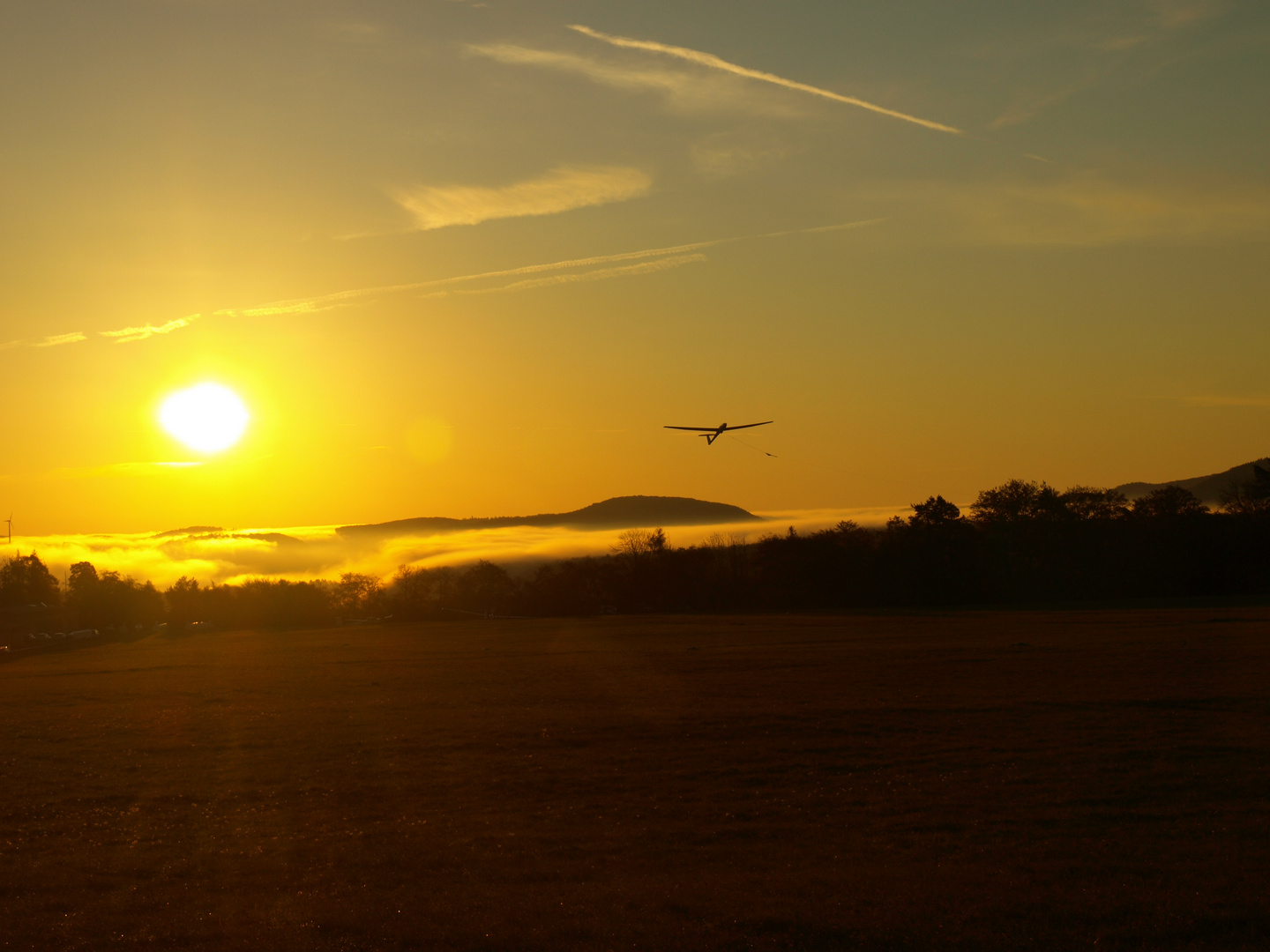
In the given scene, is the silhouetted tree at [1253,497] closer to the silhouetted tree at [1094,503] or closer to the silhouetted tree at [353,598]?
the silhouetted tree at [1094,503]

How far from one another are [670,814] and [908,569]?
10861 centimetres

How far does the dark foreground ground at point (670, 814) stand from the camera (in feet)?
43.5

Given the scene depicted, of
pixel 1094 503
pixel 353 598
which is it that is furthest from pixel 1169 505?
pixel 353 598

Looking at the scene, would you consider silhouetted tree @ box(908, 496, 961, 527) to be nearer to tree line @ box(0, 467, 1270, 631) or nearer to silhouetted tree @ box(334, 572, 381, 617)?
tree line @ box(0, 467, 1270, 631)

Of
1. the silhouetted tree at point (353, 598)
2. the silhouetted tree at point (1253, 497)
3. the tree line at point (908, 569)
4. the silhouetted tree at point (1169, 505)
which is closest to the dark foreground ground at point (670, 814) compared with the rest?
the tree line at point (908, 569)

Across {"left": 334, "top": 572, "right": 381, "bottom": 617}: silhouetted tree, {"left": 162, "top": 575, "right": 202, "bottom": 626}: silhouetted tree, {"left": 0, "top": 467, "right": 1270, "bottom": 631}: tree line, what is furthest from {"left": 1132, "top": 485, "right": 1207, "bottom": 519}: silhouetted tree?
{"left": 162, "top": 575, "right": 202, "bottom": 626}: silhouetted tree

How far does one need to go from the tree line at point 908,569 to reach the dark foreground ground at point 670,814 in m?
78.1

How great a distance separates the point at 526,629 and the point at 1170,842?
89198 mm

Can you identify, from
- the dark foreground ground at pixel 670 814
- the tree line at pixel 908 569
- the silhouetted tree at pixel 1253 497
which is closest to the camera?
the dark foreground ground at pixel 670 814

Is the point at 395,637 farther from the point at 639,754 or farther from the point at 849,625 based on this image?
the point at 639,754

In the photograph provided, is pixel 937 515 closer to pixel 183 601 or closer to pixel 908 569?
pixel 908 569

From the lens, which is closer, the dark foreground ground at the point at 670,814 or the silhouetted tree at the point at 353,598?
the dark foreground ground at the point at 670,814

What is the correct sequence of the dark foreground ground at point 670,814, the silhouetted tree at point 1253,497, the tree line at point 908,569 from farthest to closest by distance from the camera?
the silhouetted tree at point 1253,497
the tree line at point 908,569
the dark foreground ground at point 670,814

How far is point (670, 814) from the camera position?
20.1m
